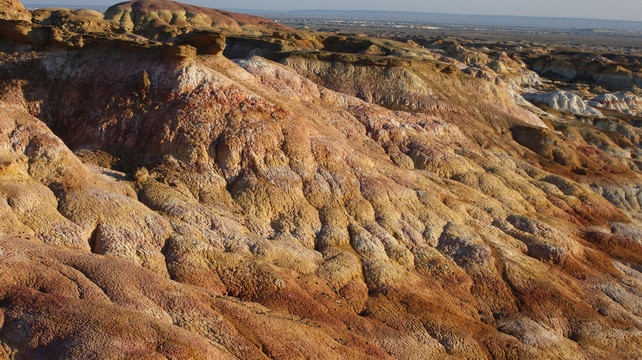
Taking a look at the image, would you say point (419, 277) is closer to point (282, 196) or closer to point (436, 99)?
point (282, 196)

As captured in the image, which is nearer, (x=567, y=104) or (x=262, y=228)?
(x=262, y=228)

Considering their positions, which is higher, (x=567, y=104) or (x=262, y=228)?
(x=567, y=104)

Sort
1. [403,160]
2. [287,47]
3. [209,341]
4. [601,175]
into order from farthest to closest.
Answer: [287,47], [601,175], [403,160], [209,341]

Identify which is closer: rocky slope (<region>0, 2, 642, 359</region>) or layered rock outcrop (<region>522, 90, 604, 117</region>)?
rocky slope (<region>0, 2, 642, 359</region>)

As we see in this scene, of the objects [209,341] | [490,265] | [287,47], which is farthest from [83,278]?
Result: [287,47]

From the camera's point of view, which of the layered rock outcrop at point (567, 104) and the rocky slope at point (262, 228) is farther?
the layered rock outcrop at point (567, 104)

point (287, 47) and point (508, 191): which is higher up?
point (287, 47)

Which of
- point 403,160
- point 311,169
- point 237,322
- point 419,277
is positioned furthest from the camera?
point 403,160

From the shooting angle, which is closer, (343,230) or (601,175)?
(343,230)
